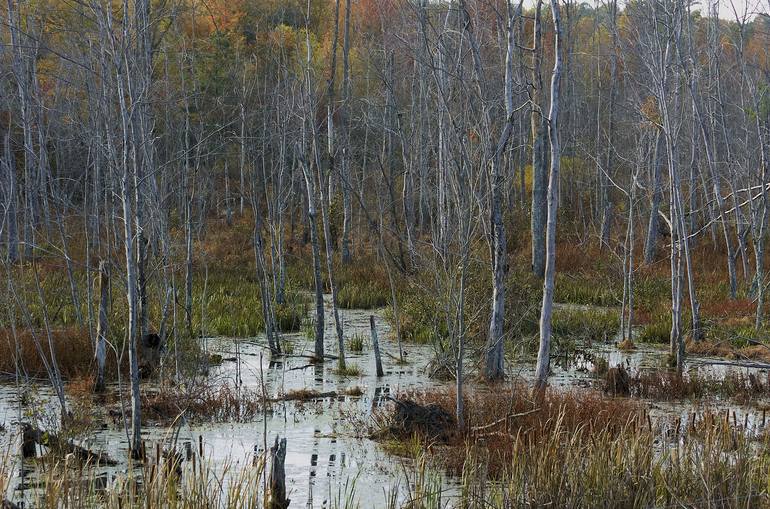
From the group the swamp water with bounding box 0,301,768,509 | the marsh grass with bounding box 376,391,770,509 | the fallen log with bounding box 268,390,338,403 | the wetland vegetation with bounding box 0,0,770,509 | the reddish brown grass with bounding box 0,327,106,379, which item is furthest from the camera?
the reddish brown grass with bounding box 0,327,106,379

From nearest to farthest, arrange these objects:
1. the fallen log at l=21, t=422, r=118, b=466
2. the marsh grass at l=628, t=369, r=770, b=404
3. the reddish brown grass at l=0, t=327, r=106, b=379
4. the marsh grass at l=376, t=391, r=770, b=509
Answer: the marsh grass at l=376, t=391, r=770, b=509, the fallen log at l=21, t=422, r=118, b=466, the marsh grass at l=628, t=369, r=770, b=404, the reddish brown grass at l=0, t=327, r=106, b=379

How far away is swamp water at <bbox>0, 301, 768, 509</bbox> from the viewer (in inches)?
228

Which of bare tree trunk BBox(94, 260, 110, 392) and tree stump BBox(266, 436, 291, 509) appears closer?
tree stump BBox(266, 436, 291, 509)

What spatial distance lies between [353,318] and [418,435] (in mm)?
7889

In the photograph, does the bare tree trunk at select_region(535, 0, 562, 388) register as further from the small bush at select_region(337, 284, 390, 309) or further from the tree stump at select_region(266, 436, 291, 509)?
the small bush at select_region(337, 284, 390, 309)

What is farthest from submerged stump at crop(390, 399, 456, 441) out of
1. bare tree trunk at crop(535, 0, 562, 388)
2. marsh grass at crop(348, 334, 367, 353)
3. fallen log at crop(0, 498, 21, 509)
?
marsh grass at crop(348, 334, 367, 353)

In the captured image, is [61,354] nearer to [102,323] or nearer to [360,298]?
[102,323]

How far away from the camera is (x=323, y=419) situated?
7797 mm

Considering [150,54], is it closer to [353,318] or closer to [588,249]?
[353,318]

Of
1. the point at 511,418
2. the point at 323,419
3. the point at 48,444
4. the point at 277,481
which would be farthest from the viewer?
the point at 323,419

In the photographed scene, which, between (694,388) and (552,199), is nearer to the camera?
(552,199)

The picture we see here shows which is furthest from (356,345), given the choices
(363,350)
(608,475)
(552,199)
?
(608,475)

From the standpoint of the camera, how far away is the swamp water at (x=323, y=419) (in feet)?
19.0

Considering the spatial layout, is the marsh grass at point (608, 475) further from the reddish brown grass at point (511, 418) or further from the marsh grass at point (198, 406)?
the marsh grass at point (198, 406)
